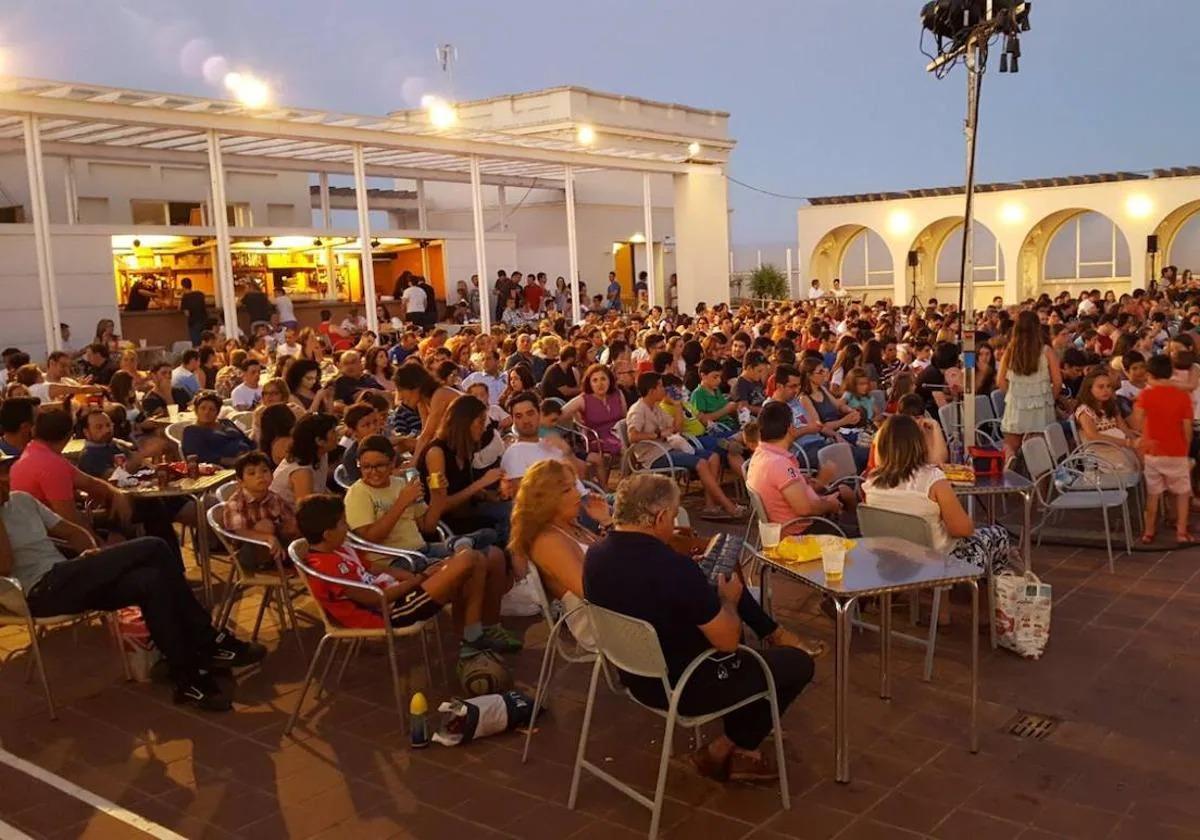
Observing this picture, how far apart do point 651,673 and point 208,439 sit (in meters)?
4.71

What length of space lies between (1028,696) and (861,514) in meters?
1.05

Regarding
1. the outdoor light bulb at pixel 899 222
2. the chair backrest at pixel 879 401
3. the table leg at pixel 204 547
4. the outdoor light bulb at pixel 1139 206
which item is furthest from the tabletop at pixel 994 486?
the outdoor light bulb at pixel 899 222

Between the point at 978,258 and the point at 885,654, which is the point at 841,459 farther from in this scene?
the point at 978,258

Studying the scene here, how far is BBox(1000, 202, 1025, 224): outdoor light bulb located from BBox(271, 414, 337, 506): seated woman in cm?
2538

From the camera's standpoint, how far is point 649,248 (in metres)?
21.2

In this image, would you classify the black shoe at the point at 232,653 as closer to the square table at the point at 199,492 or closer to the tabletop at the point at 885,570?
the square table at the point at 199,492

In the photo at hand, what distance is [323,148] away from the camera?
18.7 meters

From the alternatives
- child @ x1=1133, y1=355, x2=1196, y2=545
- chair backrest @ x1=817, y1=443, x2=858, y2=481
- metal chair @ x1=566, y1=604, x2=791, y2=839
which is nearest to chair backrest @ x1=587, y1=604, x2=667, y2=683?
metal chair @ x1=566, y1=604, x2=791, y2=839

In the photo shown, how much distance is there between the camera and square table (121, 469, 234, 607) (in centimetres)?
593

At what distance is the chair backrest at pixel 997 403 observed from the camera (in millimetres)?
9025

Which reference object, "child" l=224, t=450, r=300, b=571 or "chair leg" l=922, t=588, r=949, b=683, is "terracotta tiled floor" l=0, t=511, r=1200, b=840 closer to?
"chair leg" l=922, t=588, r=949, b=683

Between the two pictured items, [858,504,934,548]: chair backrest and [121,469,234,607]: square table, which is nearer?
[858,504,934,548]: chair backrest

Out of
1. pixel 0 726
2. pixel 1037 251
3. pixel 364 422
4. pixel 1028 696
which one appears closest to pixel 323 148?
pixel 364 422

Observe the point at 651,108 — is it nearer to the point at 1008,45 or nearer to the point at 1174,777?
the point at 1008,45
